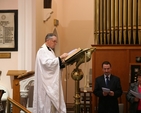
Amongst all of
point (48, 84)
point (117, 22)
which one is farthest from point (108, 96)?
point (117, 22)

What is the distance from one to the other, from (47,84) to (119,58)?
2.04 metres

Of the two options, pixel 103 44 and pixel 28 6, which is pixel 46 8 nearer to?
pixel 28 6

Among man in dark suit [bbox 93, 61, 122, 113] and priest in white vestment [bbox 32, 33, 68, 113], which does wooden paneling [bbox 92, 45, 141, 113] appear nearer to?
man in dark suit [bbox 93, 61, 122, 113]

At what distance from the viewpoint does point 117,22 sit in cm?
574

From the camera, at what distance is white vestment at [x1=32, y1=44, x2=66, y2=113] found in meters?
4.04

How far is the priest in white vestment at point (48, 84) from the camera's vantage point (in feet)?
13.2

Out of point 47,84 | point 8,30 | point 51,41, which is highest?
point 8,30

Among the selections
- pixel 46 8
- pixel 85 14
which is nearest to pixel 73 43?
pixel 85 14

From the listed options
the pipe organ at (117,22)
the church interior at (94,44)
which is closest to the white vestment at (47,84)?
the church interior at (94,44)

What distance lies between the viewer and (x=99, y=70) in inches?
225

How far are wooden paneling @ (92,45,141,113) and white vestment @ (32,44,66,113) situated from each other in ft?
5.28

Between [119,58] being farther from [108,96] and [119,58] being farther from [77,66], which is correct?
[77,66]

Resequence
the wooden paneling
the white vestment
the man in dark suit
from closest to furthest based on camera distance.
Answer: the white vestment, the man in dark suit, the wooden paneling

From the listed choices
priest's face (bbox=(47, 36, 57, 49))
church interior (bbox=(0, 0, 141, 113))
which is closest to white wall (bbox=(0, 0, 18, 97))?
church interior (bbox=(0, 0, 141, 113))
